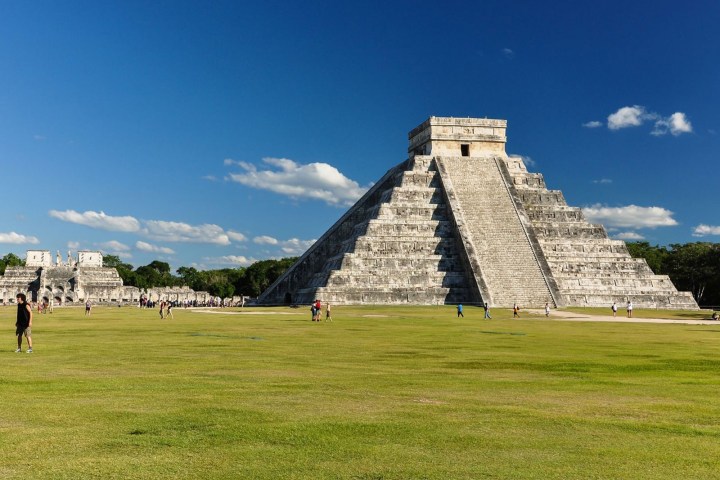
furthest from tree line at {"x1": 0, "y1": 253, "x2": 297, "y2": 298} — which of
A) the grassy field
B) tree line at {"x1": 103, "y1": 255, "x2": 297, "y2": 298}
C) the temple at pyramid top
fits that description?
the grassy field

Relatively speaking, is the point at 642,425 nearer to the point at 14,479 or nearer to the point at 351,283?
the point at 14,479

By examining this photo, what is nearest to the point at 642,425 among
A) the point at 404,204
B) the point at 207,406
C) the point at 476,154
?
the point at 207,406

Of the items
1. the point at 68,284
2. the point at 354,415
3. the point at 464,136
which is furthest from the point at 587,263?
the point at 68,284

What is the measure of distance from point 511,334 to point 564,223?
102 feet

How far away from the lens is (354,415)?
801 cm

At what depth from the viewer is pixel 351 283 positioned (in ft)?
150

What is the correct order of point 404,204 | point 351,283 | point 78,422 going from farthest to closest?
point 404,204 < point 351,283 < point 78,422

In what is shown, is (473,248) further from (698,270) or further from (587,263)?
(698,270)

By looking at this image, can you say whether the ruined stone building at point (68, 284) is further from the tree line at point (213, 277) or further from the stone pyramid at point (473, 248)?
the stone pyramid at point (473, 248)

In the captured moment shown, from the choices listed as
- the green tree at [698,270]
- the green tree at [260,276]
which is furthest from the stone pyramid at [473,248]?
the green tree at [260,276]

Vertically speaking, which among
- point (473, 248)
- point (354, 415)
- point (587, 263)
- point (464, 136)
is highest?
point (464, 136)

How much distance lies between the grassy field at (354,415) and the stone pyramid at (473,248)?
98.5 feet

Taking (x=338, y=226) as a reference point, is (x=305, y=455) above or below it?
below

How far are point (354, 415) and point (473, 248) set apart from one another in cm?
3991
